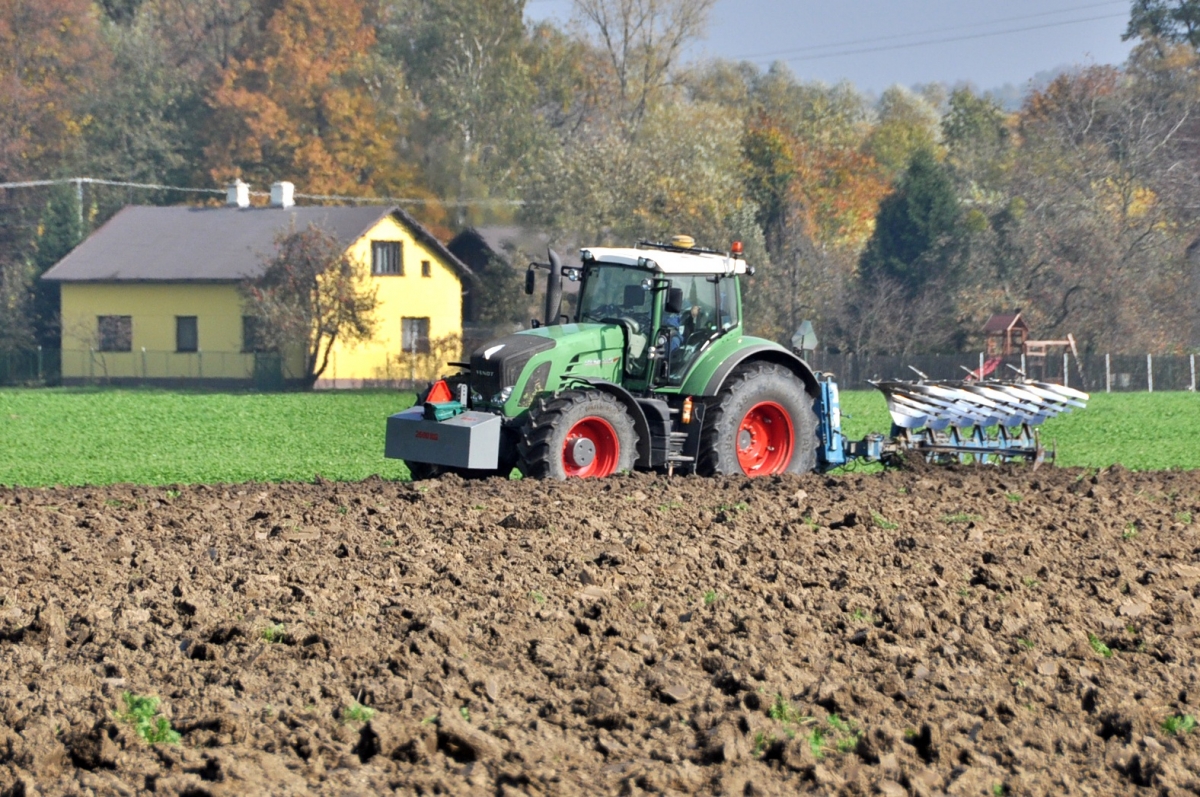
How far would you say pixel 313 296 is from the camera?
4475 cm

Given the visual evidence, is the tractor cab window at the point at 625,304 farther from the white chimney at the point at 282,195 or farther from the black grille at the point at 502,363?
the white chimney at the point at 282,195

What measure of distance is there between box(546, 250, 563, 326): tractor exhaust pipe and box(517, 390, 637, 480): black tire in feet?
3.73

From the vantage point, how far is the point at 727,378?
49.1ft

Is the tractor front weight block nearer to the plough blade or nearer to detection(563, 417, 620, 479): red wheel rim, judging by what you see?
detection(563, 417, 620, 479): red wheel rim

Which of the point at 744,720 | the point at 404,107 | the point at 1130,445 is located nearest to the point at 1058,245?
the point at 404,107

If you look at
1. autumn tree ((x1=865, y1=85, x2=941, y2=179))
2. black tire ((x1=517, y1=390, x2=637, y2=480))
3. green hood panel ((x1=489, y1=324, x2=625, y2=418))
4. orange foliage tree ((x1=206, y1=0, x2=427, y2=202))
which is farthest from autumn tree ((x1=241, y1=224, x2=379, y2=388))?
black tire ((x1=517, y1=390, x2=637, y2=480))

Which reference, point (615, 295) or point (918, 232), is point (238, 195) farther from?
point (615, 295)

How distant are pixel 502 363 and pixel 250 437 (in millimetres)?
10881

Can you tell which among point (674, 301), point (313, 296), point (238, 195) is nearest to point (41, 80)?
point (238, 195)

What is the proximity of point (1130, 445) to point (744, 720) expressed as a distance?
59.2 feet

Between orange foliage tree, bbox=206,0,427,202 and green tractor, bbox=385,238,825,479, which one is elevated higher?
orange foliage tree, bbox=206,0,427,202

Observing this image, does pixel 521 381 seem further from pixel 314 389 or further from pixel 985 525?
pixel 314 389

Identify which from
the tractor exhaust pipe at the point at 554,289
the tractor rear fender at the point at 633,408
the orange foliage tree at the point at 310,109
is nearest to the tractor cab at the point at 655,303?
the tractor exhaust pipe at the point at 554,289

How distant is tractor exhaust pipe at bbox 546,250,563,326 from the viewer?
1396 centimetres
